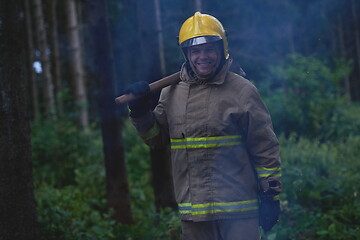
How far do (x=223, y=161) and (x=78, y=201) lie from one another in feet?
14.2

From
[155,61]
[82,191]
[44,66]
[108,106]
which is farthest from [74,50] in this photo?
[155,61]

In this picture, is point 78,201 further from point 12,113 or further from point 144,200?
point 12,113

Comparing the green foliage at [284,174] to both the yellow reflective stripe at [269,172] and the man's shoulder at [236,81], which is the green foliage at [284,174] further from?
the man's shoulder at [236,81]

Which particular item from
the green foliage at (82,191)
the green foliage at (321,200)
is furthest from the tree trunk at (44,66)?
the green foliage at (321,200)

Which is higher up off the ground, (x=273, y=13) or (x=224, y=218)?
(x=273, y=13)

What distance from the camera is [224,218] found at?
298 centimetres

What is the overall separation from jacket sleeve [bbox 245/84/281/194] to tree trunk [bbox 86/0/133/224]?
3.32 meters

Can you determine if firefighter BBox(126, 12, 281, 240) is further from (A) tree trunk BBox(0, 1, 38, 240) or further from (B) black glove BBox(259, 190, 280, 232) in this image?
(A) tree trunk BBox(0, 1, 38, 240)

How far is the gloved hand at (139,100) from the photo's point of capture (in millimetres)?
3119

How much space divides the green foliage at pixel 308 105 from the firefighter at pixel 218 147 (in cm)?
776

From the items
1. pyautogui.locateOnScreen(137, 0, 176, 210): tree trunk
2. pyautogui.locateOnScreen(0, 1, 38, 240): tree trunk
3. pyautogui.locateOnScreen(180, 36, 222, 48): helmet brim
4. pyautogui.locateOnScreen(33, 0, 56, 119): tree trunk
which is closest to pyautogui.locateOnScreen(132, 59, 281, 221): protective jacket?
pyautogui.locateOnScreen(180, 36, 222, 48): helmet brim

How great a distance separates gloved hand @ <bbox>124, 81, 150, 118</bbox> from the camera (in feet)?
10.2

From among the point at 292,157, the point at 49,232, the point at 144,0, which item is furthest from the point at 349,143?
the point at 49,232

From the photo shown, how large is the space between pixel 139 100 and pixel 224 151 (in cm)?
69
